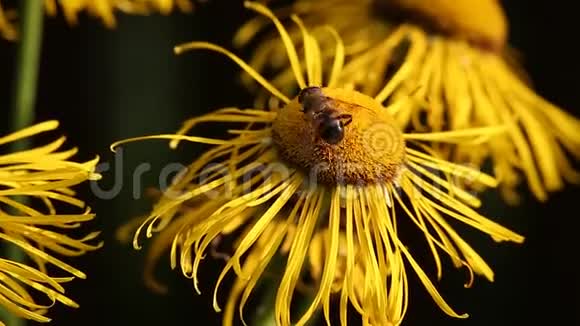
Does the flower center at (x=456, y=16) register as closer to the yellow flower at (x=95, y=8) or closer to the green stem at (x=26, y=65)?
the yellow flower at (x=95, y=8)

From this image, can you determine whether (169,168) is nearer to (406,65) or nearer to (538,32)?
(406,65)

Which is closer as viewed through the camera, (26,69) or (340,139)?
(340,139)

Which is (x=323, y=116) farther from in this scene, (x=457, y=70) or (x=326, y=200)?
(x=457, y=70)

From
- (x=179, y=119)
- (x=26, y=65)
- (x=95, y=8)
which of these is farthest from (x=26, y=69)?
(x=179, y=119)

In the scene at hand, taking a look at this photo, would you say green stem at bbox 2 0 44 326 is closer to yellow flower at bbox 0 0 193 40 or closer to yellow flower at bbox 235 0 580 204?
yellow flower at bbox 0 0 193 40

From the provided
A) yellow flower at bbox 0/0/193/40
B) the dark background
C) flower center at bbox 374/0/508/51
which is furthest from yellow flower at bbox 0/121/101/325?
the dark background

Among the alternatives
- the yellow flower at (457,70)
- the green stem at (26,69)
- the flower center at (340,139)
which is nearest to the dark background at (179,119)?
the yellow flower at (457,70)
